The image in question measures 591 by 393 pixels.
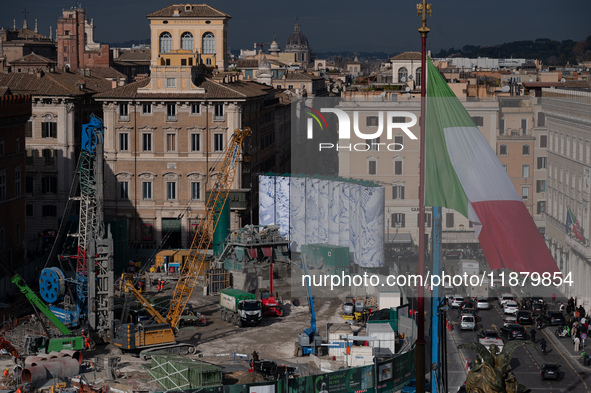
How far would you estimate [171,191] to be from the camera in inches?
3322

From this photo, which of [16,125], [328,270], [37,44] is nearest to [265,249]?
[328,270]

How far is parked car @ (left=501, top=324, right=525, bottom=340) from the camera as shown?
189ft

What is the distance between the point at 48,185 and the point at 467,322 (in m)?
42.4

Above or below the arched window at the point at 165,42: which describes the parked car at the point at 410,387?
below

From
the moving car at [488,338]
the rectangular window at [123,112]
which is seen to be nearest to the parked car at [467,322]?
the moving car at [488,338]

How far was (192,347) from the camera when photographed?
5606 cm

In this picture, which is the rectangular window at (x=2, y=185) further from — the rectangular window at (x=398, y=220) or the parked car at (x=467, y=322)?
the rectangular window at (x=398, y=220)

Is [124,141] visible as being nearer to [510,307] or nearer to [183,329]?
[183,329]

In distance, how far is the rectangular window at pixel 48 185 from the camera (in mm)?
88438

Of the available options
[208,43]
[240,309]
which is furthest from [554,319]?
[208,43]

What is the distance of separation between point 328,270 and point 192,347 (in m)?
20.6

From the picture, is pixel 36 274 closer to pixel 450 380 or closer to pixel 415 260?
pixel 415 260

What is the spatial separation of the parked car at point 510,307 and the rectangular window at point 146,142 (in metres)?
33.2

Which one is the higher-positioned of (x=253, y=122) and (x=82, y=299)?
(x=253, y=122)
